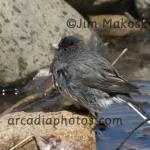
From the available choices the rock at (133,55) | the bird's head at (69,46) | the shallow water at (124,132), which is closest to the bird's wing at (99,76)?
the bird's head at (69,46)

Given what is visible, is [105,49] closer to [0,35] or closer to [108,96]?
[0,35]

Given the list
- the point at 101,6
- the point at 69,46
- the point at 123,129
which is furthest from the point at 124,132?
the point at 101,6

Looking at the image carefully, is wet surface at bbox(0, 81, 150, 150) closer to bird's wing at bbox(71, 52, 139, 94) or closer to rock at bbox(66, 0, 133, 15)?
bird's wing at bbox(71, 52, 139, 94)

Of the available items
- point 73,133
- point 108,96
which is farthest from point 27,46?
point 73,133

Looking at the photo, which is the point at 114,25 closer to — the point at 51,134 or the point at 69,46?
the point at 69,46

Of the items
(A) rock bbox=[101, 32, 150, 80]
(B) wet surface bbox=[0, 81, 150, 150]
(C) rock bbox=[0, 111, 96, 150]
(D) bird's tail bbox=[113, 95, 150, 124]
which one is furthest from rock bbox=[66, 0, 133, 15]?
(C) rock bbox=[0, 111, 96, 150]
